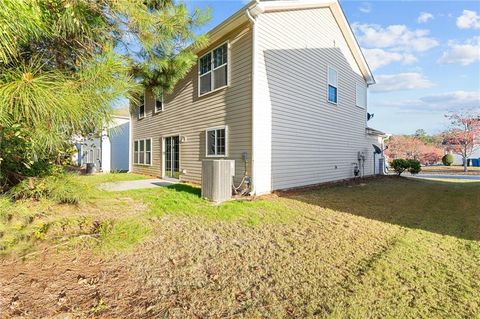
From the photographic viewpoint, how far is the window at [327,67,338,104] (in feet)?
36.3

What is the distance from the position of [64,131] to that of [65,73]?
2.64 feet

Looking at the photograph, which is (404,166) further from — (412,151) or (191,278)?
(412,151)

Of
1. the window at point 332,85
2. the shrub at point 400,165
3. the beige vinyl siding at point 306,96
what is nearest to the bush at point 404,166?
the shrub at point 400,165

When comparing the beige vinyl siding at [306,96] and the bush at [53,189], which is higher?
the beige vinyl siding at [306,96]

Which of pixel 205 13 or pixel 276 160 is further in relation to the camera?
pixel 276 160

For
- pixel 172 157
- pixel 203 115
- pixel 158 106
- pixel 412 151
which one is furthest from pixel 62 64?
pixel 412 151

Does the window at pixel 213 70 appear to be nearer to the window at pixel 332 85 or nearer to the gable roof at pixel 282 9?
the gable roof at pixel 282 9

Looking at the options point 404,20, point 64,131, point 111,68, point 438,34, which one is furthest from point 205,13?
point 404,20

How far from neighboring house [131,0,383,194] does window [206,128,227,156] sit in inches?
1.4

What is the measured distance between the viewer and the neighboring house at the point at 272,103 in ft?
26.4

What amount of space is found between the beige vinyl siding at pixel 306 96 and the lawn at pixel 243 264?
3689mm

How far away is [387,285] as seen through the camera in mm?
2680

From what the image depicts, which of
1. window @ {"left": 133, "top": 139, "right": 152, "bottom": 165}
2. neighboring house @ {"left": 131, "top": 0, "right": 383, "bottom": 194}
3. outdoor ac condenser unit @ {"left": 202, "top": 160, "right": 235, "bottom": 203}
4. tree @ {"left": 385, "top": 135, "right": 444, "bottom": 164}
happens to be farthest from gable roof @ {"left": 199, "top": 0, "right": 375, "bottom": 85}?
tree @ {"left": 385, "top": 135, "right": 444, "bottom": 164}

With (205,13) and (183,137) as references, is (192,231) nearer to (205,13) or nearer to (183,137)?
(205,13)
